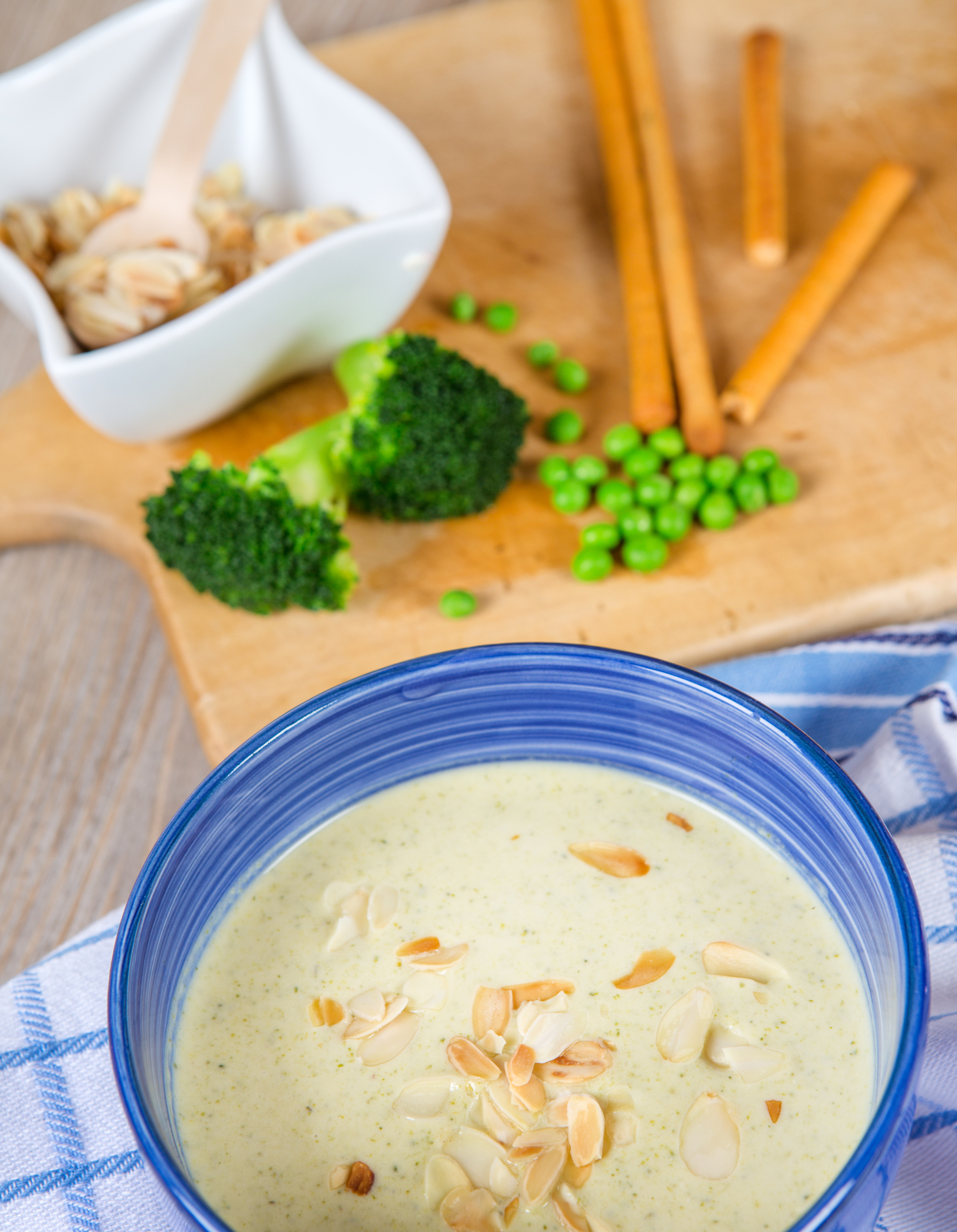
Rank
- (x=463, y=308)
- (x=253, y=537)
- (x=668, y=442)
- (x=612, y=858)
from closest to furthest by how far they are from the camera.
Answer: (x=612, y=858)
(x=253, y=537)
(x=668, y=442)
(x=463, y=308)

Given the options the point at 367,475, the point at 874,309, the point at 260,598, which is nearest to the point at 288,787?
the point at 260,598

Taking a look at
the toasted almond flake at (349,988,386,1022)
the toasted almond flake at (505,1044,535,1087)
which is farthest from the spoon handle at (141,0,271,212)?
the toasted almond flake at (505,1044,535,1087)

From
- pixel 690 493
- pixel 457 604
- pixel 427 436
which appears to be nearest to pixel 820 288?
pixel 690 493

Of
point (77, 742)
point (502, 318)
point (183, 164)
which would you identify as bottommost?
point (77, 742)

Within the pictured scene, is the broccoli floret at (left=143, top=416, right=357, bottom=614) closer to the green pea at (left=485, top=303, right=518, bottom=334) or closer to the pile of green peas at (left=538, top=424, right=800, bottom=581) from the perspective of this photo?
the pile of green peas at (left=538, top=424, right=800, bottom=581)

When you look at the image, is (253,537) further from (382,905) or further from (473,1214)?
(473,1214)

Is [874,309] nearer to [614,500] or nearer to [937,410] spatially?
[937,410]
